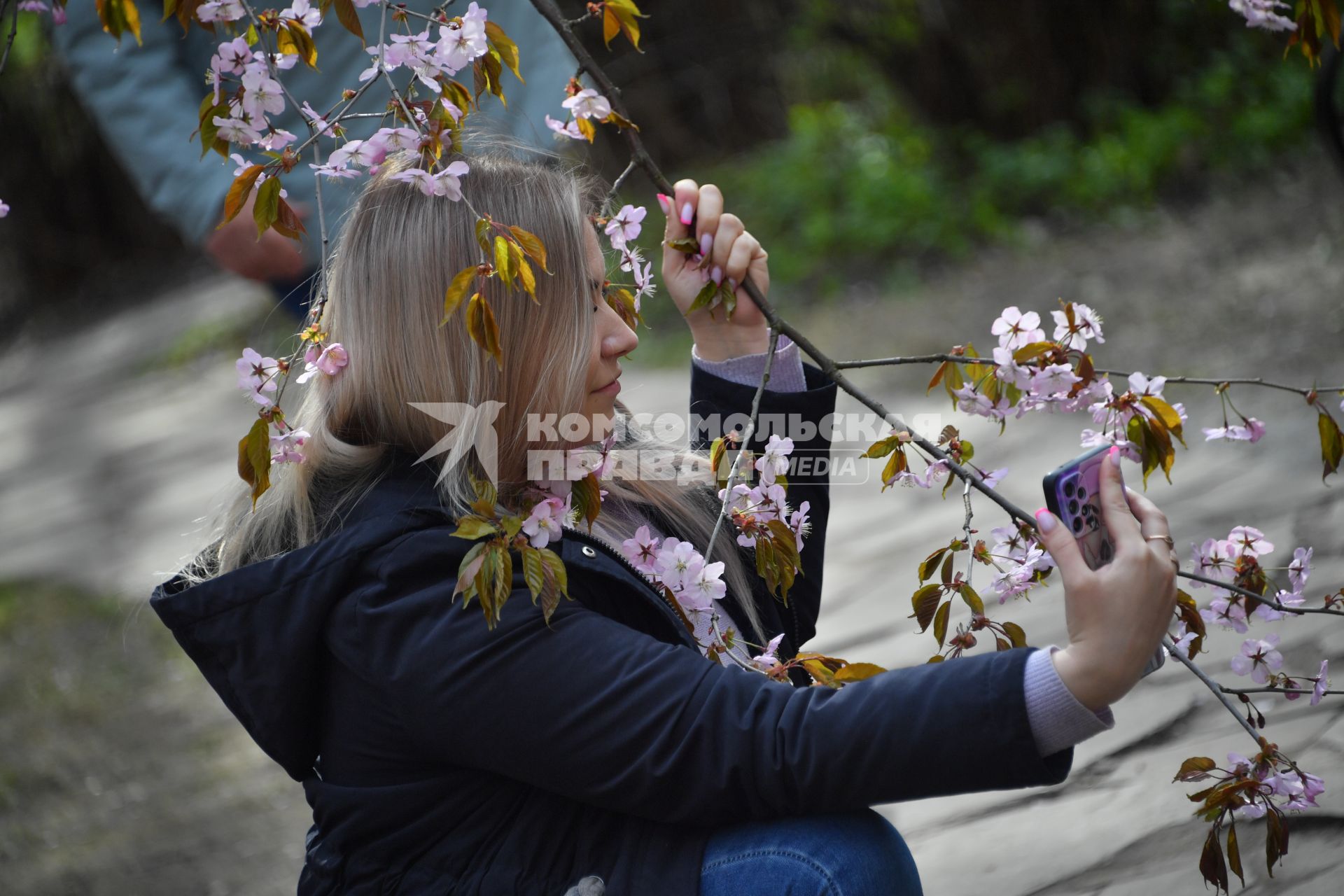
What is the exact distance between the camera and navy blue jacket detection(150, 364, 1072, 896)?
46.9 inches

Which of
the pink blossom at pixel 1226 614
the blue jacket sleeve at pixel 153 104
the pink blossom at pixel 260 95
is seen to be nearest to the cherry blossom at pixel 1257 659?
the pink blossom at pixel 1226 614

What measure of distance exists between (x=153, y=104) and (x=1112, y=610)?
81.4 inches

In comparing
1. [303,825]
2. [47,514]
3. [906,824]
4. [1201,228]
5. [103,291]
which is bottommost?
[103,291]

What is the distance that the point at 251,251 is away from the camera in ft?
7.04

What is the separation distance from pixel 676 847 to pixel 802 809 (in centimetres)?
16

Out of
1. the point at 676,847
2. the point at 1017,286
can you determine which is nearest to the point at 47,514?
the point at 1017,286

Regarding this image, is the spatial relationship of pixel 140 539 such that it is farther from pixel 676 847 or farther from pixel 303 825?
pixel 676 847

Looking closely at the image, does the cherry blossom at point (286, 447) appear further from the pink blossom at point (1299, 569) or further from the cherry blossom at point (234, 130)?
the pink blossom at point (1299, 569)

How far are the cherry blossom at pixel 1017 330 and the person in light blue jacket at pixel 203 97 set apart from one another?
1025mm

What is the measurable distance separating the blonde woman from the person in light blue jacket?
79 cm

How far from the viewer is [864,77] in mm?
8000

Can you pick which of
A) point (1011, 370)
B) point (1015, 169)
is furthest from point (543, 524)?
point (1015, 169)

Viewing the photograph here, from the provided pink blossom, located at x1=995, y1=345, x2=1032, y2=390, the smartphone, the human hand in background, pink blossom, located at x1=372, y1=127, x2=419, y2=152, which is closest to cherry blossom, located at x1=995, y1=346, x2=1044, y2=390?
pink blossom, located at x1=995, y1=345, x2=1032, y2=390

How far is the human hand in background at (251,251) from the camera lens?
2137 mm
